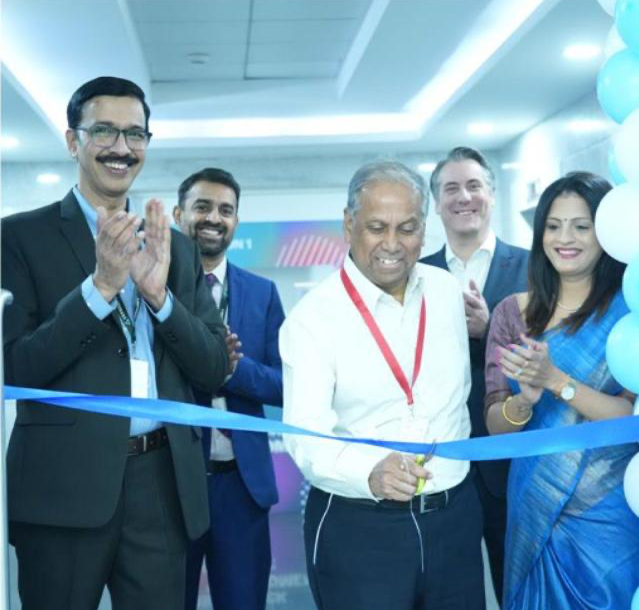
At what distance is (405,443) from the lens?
213 centimetres

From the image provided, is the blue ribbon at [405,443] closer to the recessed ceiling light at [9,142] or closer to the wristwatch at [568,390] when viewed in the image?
the wristwatch at [568,390]

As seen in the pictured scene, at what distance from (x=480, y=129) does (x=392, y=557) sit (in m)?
7.42

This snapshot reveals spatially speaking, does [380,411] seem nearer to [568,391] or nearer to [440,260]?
[568,391]

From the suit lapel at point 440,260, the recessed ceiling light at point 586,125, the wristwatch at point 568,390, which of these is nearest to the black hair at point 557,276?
the wristwatch at point 568,390

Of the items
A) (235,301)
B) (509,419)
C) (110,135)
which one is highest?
(110,135)

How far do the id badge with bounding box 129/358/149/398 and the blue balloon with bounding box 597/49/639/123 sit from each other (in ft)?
4.10

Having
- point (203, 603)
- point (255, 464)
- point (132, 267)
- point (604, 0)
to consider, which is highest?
point (604, 0)

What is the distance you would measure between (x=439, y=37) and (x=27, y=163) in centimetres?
549

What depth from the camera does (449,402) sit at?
2297mm

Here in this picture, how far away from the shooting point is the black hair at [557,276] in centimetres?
239

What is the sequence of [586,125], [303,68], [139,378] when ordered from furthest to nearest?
[303,68] < [586,125] < [139,378]

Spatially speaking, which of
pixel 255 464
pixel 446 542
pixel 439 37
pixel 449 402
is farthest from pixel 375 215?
pixel 439 37

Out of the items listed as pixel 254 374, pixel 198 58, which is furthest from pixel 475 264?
pixel 198 58

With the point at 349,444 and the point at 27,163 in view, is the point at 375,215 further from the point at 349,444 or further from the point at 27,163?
the point at 27,163
